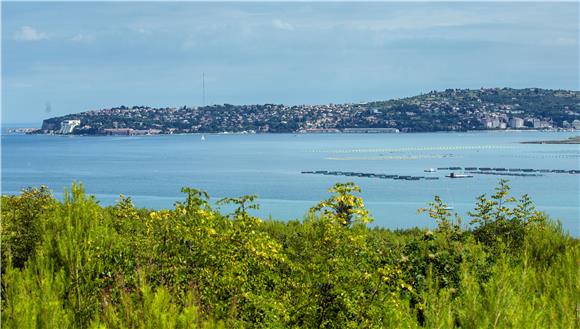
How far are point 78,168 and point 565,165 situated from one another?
243 feet

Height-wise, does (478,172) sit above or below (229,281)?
below

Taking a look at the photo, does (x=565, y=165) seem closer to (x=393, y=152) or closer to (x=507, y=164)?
(x=507, y=164)

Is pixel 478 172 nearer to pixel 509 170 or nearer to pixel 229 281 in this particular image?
pixel 509 170

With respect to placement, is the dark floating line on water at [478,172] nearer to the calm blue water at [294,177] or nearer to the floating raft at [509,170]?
the floating raft at [509,170]

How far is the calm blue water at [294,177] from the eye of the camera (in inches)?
2710

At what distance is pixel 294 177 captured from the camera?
3679 inches

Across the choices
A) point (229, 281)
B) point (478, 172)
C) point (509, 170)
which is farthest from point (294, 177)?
point (229, 281)

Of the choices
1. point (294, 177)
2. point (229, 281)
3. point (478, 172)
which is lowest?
point (294, 177)

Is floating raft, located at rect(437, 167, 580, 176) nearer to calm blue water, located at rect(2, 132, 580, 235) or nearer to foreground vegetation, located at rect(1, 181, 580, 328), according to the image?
calm blue water, located at rect(2, 132, 580, 235)

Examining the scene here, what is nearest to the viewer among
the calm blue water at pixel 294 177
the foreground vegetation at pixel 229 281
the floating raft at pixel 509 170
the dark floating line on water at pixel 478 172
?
the foreground vegetation at pixel 229 281

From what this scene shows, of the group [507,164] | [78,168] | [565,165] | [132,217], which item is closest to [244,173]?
[78,168]

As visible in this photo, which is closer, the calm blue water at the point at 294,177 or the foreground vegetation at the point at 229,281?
the foreground vegetation at the point at 229,281

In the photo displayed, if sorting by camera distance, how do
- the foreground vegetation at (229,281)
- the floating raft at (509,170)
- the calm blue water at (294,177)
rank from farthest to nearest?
the floating raft at (509,170), the calm blue water at (294,177), the foreground vegetation at (229,281)

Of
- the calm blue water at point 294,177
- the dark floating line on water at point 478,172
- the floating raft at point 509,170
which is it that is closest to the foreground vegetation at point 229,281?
the calm blue water at point 294,177
